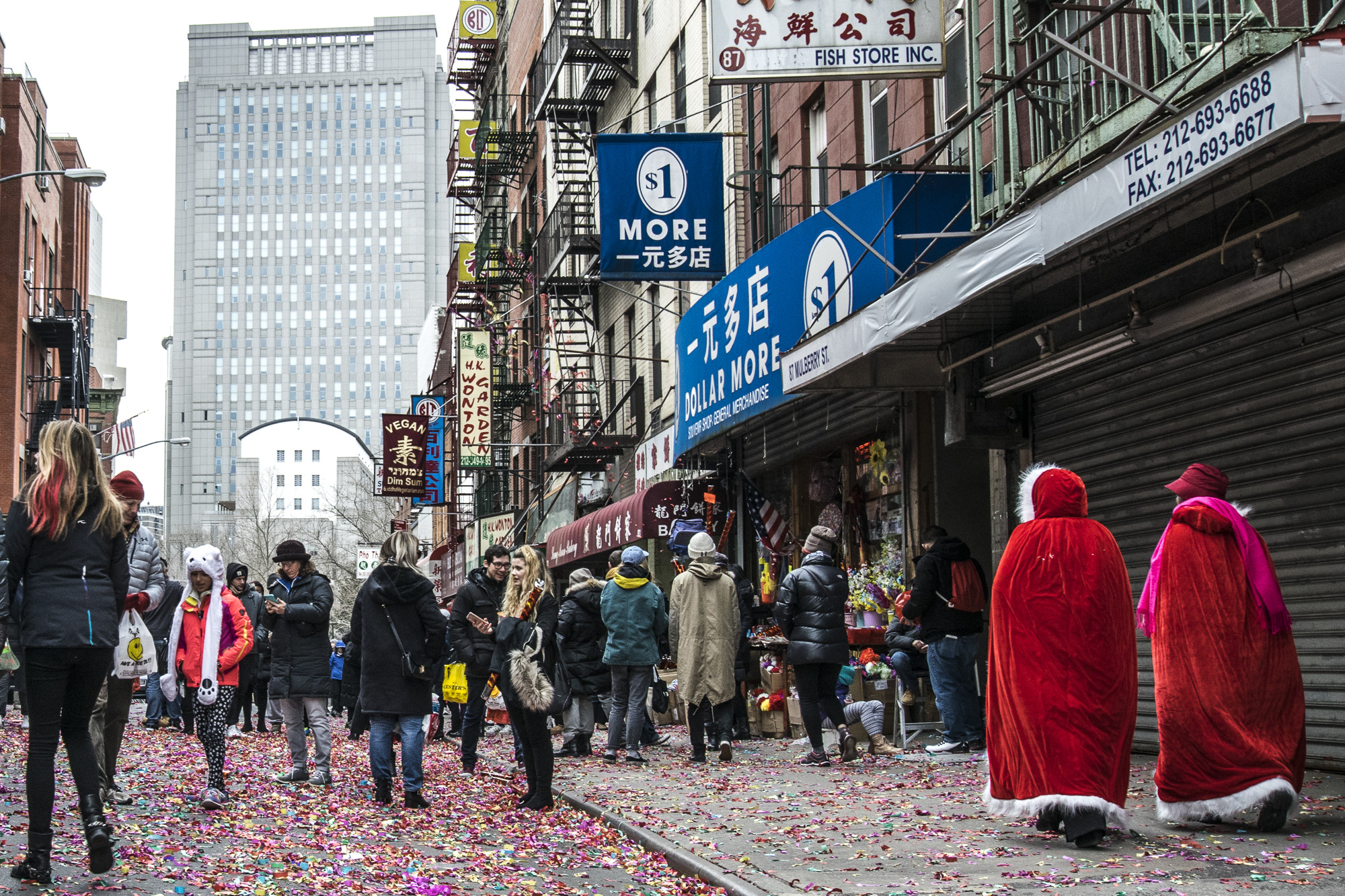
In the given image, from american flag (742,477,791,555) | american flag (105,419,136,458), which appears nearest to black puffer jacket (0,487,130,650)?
american flag (742,477,791,555)

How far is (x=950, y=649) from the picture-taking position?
11625 millimetres

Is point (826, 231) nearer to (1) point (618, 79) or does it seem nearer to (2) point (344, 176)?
(1) point (618, 79)

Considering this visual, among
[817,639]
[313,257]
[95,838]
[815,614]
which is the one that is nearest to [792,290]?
[815,614]

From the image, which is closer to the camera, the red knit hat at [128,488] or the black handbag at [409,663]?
the red knit hat at [128,488]

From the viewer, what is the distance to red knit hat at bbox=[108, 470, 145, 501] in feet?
27.7

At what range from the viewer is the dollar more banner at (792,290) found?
13.3 metres

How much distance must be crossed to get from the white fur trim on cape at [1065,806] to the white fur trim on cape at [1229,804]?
319 millimetres

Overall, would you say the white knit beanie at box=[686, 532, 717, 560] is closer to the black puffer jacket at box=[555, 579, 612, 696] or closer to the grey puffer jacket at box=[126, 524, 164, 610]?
the black puffer jacket at box=[555, 579, 612, 696]

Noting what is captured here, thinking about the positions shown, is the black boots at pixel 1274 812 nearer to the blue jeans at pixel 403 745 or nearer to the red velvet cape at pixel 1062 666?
the red velvet cape at pixel 1062 666

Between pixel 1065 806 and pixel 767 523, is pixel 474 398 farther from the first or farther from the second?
pixel 1065 806

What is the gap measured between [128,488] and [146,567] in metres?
0.45

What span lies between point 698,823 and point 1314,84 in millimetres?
4920

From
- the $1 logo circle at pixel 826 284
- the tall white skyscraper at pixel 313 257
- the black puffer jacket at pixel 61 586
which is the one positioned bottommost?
the black puffer jacket at pixel 61 586

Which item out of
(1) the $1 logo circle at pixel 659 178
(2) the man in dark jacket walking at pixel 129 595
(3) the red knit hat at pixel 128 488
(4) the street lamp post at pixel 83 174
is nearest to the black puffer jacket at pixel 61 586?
(2) the man in dark jacket walking at pixel 129 595
